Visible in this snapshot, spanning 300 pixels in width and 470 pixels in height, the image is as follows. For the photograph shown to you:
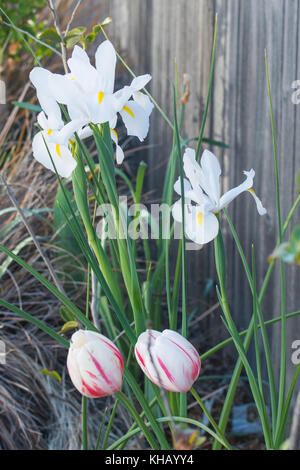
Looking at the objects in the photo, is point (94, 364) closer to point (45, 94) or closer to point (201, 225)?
point (201, 225)

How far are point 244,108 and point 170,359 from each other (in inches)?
47.7

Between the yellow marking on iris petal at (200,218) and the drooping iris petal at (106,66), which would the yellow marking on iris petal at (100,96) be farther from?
the yellow marking on iris petal at (200,218)

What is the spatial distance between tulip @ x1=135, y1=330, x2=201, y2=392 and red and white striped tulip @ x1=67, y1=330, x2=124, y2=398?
4cm

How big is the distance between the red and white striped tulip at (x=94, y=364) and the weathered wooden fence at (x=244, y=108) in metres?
0.80

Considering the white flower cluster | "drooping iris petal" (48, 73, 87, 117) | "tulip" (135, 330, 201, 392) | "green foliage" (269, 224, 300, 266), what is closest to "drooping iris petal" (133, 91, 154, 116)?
the white flower cluster

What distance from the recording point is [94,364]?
688 millimetres

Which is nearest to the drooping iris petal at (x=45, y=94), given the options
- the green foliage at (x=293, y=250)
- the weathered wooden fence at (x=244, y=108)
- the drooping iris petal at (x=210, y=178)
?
the drooping iris petal at (x=210, y=178)

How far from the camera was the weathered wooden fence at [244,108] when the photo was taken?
1.42 meters

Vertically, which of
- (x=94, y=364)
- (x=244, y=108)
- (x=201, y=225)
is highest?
(x=244, y=108)

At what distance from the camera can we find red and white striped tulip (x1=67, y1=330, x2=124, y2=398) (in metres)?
0.69

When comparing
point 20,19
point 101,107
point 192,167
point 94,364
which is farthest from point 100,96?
point 20,19

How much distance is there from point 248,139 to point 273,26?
0.35 metres

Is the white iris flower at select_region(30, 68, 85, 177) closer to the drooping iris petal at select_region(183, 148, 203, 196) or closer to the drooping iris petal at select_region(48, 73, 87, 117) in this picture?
the drooping iris petal at select_region(48, 73, 87, 117)
